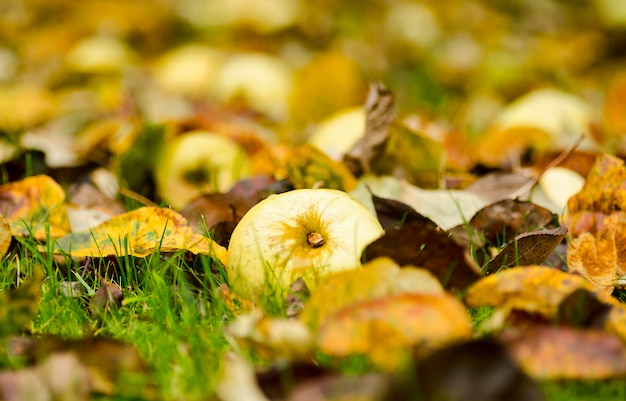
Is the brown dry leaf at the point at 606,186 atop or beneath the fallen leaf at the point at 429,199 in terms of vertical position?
atop

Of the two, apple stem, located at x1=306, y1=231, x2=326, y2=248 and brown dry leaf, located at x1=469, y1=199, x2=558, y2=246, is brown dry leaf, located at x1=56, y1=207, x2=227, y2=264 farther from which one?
brown dry leaf, located at x1=469, y1=199, x2=558, y2=246

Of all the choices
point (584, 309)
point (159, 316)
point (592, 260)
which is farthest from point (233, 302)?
point (592, 260)

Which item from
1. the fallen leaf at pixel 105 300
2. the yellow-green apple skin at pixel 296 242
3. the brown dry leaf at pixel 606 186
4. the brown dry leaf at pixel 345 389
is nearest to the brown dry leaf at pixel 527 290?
the yellow-green apple skin at pixel 296 242

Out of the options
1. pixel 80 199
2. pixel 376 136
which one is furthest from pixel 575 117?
pixel 80 199

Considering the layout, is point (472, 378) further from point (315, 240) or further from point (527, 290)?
point (315, 240)

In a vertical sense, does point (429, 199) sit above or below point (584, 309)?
below

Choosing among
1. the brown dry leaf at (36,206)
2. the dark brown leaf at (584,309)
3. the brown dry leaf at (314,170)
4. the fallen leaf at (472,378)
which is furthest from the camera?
the brown dry leaf at (314,170)

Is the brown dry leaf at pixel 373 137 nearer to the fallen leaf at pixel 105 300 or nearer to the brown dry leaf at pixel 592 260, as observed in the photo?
the brown dry leaf at pixel 592 260
